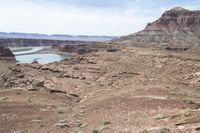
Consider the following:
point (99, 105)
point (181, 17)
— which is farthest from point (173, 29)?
point (99, 105)

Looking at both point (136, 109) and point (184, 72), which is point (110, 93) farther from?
point (184, 72)

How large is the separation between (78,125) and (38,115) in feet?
11.9

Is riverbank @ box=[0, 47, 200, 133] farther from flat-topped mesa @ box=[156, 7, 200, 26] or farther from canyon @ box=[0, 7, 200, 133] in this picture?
flat-topped mesa @ box=[156, 7, 200, 26]

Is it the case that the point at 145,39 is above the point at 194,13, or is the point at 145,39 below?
below

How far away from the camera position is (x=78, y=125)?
15984mm

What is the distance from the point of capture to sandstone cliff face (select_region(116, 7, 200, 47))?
6271 inches

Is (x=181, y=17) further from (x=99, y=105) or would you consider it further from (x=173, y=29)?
(x=99, y=105)

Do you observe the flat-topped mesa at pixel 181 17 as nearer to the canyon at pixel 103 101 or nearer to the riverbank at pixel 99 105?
the canyon at pixel 103 101

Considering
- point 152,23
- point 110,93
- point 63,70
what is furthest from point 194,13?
point 110,93

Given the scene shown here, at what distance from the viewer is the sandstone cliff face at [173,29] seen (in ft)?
523

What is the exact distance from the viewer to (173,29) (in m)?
175

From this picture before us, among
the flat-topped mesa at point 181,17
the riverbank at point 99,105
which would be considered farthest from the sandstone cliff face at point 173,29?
the riverbank at point 99,105

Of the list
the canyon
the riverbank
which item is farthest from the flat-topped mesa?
the riverbank

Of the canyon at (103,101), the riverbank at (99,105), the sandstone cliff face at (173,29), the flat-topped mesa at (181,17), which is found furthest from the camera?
the flat-topped mesa at (181,17)
